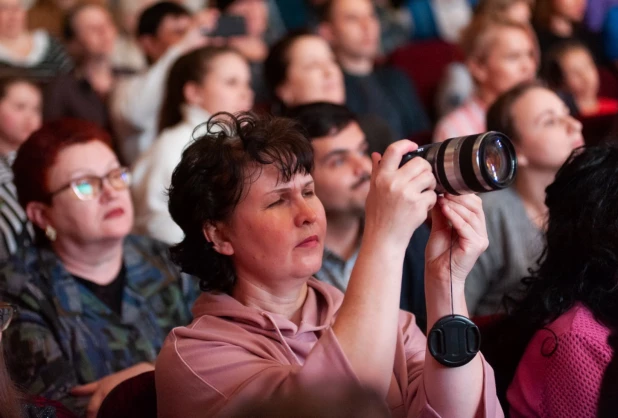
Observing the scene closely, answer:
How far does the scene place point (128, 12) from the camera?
14.0 ft

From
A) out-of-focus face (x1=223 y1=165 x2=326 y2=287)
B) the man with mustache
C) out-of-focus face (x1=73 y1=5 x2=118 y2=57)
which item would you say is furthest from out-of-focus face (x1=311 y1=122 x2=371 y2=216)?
out-of-focus face (x1=73 y1=5 x2=118 y2=57)

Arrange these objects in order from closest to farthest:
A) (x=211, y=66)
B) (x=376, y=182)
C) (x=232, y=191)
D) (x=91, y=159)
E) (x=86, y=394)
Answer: (x=376, y=182), (x=232, y=191), (x=86, y=394), (x=91, y=159), (x=211, y=66)

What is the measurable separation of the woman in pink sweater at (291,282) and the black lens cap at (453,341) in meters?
0.02

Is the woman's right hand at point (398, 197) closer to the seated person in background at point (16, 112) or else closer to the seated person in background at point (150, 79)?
the seated person in background at point (16, 112)

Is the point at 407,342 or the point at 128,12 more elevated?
the point at 128,12

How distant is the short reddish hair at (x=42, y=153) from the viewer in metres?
1.98

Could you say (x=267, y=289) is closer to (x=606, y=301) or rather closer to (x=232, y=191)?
(x=232, y=191)

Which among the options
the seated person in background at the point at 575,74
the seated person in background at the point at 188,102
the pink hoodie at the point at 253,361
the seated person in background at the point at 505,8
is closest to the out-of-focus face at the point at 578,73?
the seated person in background at the point at 575,74

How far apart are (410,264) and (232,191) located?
779 mm

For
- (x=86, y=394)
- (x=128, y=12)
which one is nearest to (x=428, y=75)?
(x=128, y=12)

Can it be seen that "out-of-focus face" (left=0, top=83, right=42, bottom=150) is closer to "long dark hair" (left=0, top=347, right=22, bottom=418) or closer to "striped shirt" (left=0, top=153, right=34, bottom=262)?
"striped shirt" (left=0, top=153, right=34, bottom=262)

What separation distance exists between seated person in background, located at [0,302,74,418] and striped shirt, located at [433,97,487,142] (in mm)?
1966

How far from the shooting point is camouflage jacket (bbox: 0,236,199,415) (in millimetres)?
1759

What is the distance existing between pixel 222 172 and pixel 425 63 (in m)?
3.09
